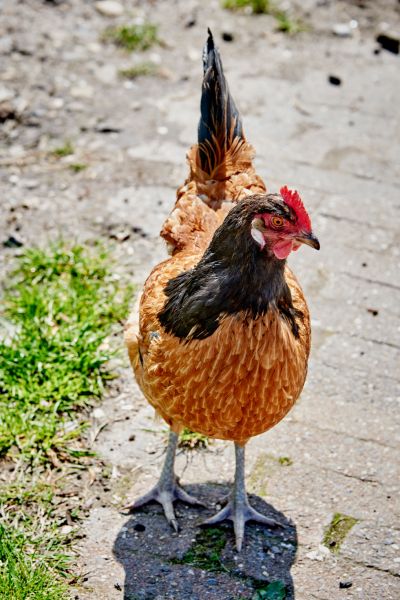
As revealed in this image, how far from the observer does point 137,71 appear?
750cm

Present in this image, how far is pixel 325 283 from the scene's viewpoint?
5.64 meters

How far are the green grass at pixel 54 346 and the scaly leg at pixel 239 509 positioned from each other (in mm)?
901

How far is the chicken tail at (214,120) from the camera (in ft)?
14.5

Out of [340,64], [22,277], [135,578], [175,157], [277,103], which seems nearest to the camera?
[135,578]

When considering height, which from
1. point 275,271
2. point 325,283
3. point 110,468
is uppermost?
point 275,271

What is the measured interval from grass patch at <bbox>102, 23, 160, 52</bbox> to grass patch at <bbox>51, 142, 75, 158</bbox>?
1.66 m

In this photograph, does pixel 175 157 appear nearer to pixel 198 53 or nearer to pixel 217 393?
pixel 198 53

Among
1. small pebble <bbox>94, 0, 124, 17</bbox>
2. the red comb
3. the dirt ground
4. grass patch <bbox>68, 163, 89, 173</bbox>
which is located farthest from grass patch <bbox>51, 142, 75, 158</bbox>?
the red comb

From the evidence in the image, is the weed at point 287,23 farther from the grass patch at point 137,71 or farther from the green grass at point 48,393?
the green grass at point 48,393

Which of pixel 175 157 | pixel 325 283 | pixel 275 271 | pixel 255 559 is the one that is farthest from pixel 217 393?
pixel 175 157

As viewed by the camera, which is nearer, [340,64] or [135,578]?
[135,578]

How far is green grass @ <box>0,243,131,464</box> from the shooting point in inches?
178

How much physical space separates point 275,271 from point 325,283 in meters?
2.29

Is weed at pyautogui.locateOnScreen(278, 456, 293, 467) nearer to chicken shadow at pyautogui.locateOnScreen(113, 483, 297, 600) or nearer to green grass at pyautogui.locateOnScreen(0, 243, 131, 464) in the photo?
chicken shadow at pyautogui.locateOnScreen(113, 483, 297, 600)
